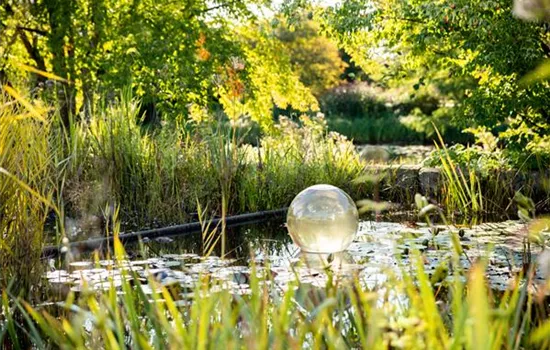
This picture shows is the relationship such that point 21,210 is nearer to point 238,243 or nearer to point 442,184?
point 238,243

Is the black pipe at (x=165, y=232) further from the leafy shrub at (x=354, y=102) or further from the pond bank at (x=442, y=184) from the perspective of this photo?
the leafy shrub at (x=354, y=102)

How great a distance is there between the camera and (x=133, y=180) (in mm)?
6844

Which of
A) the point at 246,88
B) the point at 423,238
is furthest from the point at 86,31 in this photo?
the point at 423,238

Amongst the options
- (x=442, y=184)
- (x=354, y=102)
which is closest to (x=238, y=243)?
(x=442, y=184)

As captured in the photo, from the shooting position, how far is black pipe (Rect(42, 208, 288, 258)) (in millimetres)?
5492

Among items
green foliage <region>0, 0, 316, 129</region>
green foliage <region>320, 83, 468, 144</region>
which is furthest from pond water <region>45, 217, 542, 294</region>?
green foliage <region>320, 83, 468, 144</region>

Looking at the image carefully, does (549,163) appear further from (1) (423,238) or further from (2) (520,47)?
(1) (423,238)

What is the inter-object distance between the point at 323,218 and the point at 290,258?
35 centimetres

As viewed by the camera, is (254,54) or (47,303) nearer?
(47,303)

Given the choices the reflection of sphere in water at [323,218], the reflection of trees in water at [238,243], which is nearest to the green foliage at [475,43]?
the reflection of trees in water at [238,243]

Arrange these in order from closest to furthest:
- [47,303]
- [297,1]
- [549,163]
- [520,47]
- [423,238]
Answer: [47,303] < [423,238] < [520,47] < [549,163] < [297,1]

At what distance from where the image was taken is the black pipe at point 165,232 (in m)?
5.49

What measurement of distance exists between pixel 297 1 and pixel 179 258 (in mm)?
5471

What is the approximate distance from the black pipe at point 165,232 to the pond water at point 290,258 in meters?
0.16
